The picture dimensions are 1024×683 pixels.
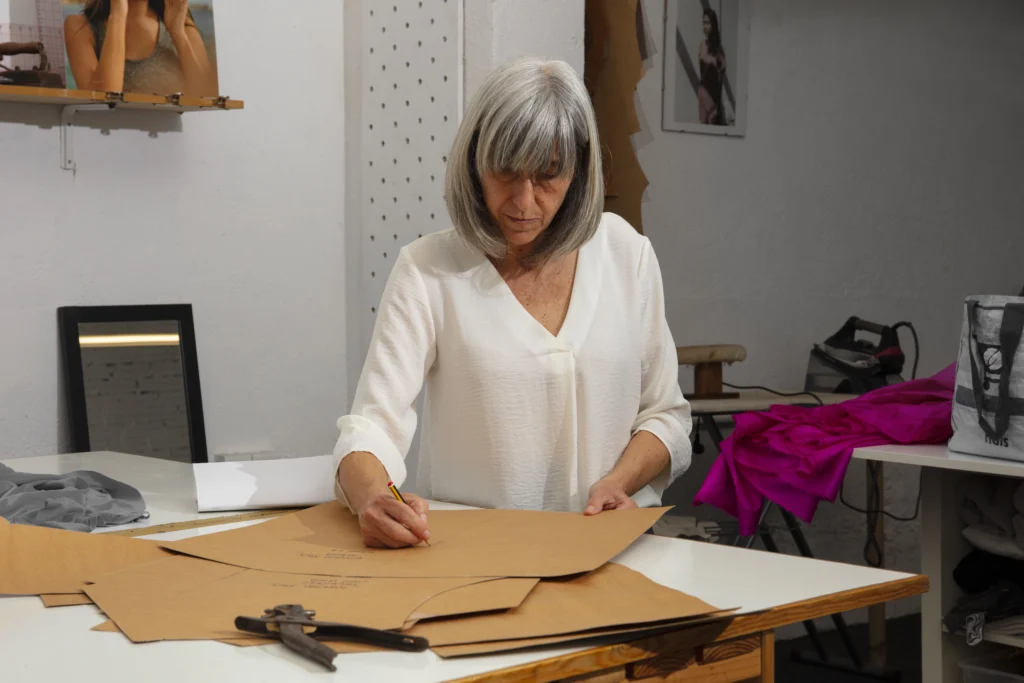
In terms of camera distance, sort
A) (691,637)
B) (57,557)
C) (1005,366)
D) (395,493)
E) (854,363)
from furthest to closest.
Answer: (854,363) → (1005,366) → (395,493) → (57,557) → (691,637)

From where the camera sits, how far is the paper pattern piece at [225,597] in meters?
1.14

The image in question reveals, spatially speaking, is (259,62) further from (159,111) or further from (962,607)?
(962,607)

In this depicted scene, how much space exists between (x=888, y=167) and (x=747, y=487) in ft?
7.36

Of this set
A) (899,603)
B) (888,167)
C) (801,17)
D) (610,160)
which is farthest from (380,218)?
(899,603)

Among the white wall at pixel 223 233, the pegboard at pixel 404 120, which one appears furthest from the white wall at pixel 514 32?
the white wall at pixel 223 233

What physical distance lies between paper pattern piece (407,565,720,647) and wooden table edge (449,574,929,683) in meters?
0.02

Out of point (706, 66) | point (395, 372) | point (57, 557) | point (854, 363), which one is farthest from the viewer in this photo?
point (706, 66)

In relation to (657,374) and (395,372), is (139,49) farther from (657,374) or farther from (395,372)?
(657,374)

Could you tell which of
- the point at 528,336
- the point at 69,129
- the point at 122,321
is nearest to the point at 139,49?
the point at 69,129

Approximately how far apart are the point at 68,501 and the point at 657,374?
951 mm

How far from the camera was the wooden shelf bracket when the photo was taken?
265 cm

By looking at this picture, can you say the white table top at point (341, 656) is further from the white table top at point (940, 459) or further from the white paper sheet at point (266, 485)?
the white table top at point (940, 459)

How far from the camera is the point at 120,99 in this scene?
2.58 m

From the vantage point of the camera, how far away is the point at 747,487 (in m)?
2.82
